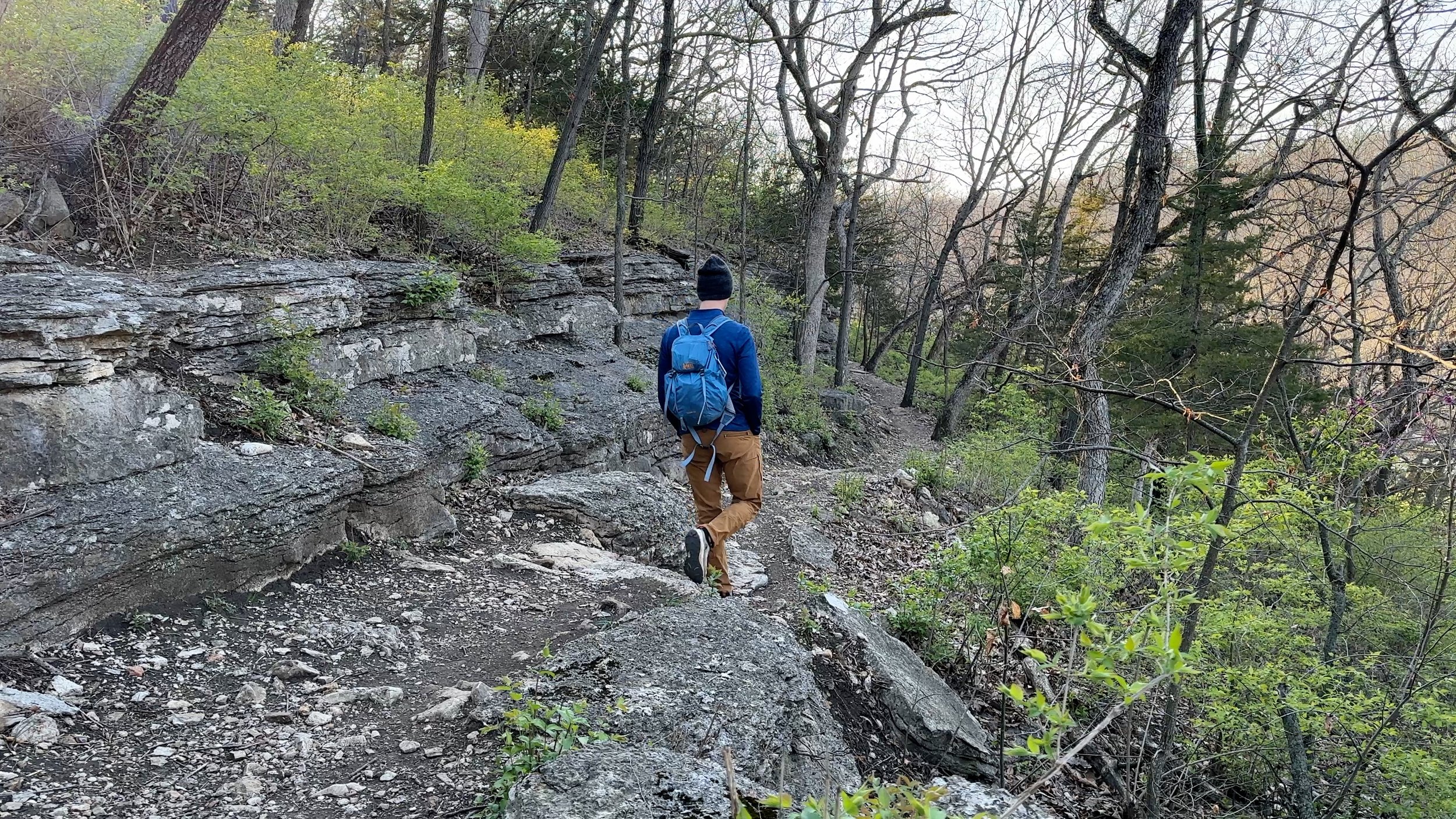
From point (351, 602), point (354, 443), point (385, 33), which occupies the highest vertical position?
point (385, 33)

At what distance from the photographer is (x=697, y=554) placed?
5020mm

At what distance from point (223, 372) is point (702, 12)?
42.2ft

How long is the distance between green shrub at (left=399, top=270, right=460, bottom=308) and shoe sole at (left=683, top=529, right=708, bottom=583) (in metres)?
4.55

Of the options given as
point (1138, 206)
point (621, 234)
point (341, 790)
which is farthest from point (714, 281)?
point (621, 234)

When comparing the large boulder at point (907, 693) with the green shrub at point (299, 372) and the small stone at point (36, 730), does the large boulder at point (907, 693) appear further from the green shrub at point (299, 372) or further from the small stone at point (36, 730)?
the green shrub at point (299, 372)

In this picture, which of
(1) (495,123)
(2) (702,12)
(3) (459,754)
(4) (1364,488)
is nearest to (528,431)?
(3) (459,754)

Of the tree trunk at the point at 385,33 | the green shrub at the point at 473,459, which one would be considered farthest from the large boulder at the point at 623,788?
the tree trunk at the point at 385,33

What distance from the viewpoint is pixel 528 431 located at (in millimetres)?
8070

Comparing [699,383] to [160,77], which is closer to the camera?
[699,383]

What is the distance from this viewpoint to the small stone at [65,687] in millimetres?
3502

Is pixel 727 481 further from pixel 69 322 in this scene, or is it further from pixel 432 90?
pixel 432 90

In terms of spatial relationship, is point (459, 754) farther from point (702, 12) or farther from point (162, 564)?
point (702, 12)

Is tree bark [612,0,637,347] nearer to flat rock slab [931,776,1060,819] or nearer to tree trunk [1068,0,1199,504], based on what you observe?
tree trunk [1068,0,1199,504]

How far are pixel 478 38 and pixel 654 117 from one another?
14.3 feet
